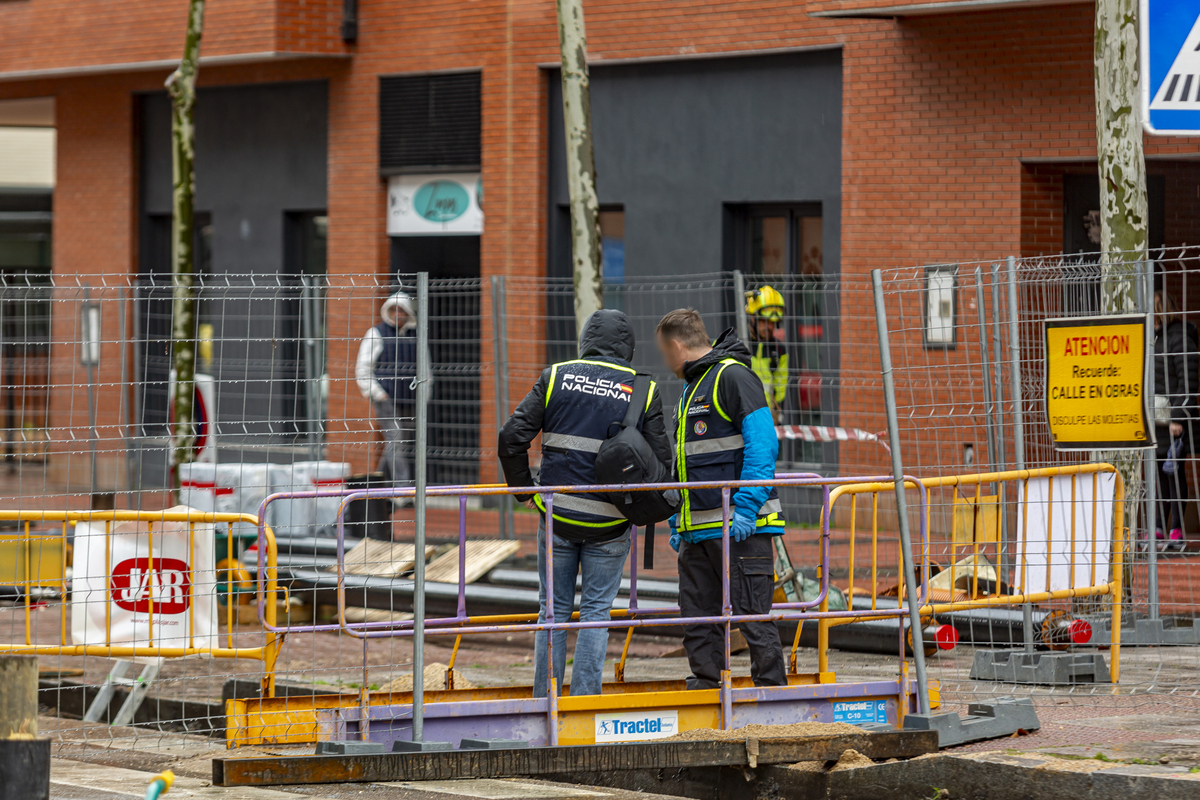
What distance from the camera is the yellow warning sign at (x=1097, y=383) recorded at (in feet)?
24.3

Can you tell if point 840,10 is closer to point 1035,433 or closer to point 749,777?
point 1035,433

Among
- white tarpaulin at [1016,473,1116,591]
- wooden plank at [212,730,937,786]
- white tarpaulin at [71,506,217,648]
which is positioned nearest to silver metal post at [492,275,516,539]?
white tarpaulin at [71,506,217,648]

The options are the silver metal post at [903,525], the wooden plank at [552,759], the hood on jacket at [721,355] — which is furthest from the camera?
the hood on jacket at [721,355]

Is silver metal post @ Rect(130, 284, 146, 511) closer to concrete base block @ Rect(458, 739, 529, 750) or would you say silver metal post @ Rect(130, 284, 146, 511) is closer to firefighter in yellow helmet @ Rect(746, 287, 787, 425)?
concrete base block @ Rect(458, 739, 529, 750)

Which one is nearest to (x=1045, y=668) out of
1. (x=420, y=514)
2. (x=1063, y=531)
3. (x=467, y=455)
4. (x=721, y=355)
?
(x=1063, y=531)

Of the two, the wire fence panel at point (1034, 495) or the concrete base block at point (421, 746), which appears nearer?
the concrete base block at point (421, 746)

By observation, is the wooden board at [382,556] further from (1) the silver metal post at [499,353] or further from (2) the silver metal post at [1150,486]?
(2) the silver metal post at [1150,486]

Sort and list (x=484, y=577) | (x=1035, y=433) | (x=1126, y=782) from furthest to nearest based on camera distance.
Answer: (x=484, y=577) → (x=1035, y=433) → (x=1126, y=782)

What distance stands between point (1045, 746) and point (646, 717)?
1.71 meters

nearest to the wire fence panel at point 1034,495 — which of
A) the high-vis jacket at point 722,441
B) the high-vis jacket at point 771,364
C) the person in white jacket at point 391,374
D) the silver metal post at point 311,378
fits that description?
the high-vis jacket at point 722,441

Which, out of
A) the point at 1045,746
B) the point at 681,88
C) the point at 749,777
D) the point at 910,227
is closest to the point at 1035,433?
the point at 1045,746

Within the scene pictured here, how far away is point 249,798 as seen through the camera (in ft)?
20.9

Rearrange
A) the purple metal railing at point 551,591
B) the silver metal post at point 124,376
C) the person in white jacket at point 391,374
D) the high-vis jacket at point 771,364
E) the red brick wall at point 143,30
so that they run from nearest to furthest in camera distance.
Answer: the purple metal railing at point 551,591 → the silver metal post at point 124,376 → the high-vis jacket at point 771,364 → the person in white jacket at point 391,374 → the red brick wall at point 143,30

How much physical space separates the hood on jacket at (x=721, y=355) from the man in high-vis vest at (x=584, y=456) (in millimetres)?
267
